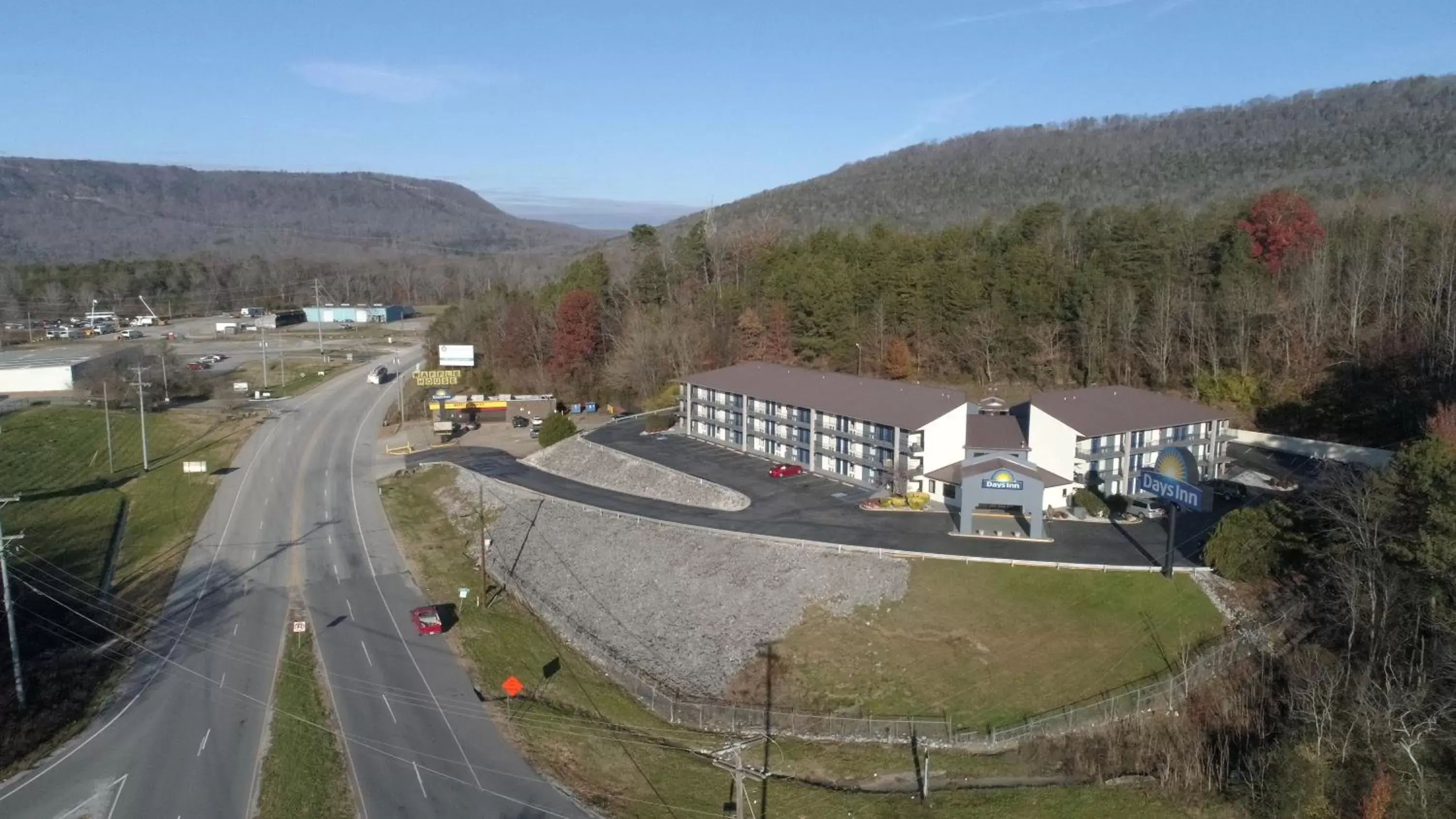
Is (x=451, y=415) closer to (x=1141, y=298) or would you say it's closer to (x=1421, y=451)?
(x=1141, y=298)

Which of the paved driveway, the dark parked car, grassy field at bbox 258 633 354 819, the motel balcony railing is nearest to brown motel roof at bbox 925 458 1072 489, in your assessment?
the motel balcony railing

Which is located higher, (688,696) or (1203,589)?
(1203,589)

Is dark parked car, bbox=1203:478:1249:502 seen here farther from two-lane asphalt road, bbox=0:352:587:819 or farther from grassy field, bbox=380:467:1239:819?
two-lane asphalt road, bbox=0:352:587:819

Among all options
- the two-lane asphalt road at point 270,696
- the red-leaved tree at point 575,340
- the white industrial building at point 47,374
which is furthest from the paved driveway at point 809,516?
the white industrial building at point 47,374

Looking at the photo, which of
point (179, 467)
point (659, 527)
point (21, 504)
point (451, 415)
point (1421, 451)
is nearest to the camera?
point (1421, 451)

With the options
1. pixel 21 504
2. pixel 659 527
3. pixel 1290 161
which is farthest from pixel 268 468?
pixel 1290 161

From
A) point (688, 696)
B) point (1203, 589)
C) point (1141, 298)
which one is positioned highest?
point (1141, 298)

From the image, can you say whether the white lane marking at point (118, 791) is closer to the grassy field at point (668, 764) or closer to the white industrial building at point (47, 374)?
the grassy field at point (668, 764)
